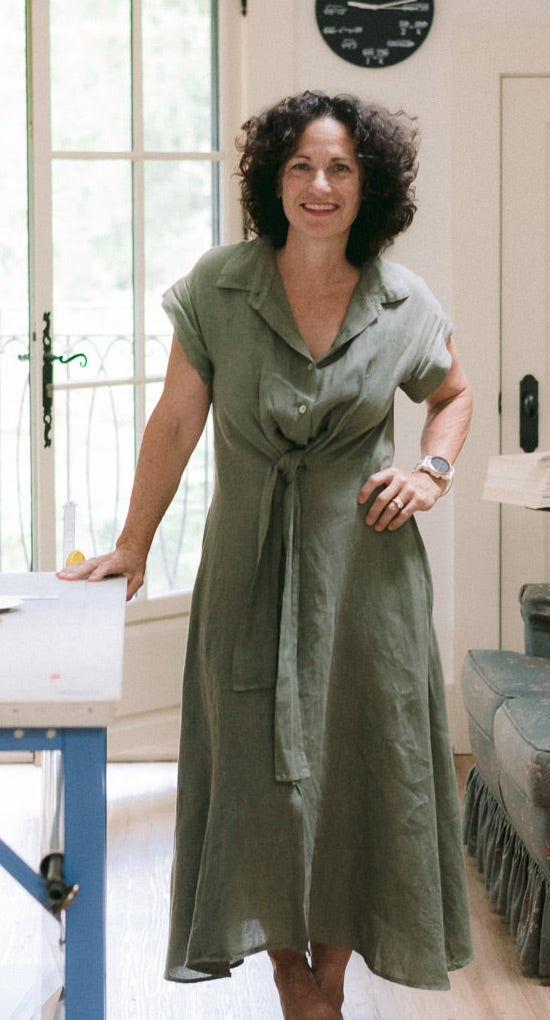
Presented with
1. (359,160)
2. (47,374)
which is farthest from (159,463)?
(47,374)

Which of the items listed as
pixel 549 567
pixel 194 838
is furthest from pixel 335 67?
pixel 194 838

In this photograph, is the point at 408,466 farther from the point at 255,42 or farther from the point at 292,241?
the point at 292,241

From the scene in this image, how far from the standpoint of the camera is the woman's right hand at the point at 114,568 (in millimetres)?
2076

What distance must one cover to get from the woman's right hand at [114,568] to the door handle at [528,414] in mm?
2095

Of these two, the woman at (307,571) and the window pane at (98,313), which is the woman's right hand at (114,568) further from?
the window pane at (98,313)

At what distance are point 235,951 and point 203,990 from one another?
0.63 metres

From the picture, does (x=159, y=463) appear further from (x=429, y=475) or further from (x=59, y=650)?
(x=59, y=650)

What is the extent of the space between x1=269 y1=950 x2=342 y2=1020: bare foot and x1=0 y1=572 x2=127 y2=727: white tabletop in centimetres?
67

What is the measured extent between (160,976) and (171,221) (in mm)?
2130

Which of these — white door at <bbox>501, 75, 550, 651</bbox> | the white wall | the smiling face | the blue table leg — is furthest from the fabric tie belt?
white door at <bbox>501, 75, 550, 651</bbox>

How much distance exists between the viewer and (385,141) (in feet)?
6.61

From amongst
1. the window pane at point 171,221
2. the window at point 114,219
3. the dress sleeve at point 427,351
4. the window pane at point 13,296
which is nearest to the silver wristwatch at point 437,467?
the dress sleeve at point 427,351

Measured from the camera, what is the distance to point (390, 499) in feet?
6.59

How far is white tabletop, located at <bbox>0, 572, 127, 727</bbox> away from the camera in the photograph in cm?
138
